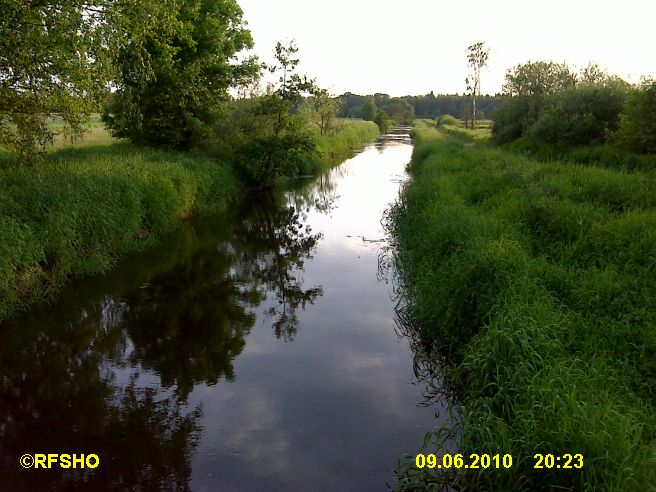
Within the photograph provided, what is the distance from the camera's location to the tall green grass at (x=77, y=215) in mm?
8391

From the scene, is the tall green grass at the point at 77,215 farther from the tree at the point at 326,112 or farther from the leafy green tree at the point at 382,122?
the leafy green tree at the point at 382,122

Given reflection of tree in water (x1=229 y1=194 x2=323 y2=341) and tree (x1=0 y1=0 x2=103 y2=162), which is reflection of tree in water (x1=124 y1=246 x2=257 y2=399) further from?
tree (x1=0 y1=0 x2=103 y2=162)

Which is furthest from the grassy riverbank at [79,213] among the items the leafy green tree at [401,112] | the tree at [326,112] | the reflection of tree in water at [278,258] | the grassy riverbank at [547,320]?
the leafy green tree at [401,112]

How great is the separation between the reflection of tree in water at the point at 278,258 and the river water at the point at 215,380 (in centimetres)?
7

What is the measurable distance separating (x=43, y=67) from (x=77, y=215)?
3.07 metres

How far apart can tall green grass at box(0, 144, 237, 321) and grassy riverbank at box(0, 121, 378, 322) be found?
14 mm

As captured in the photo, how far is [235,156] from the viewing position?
68.4 ft

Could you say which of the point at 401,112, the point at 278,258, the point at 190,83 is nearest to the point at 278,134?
the point at 190,83

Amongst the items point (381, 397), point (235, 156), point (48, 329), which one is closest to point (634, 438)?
point (381, 397)
